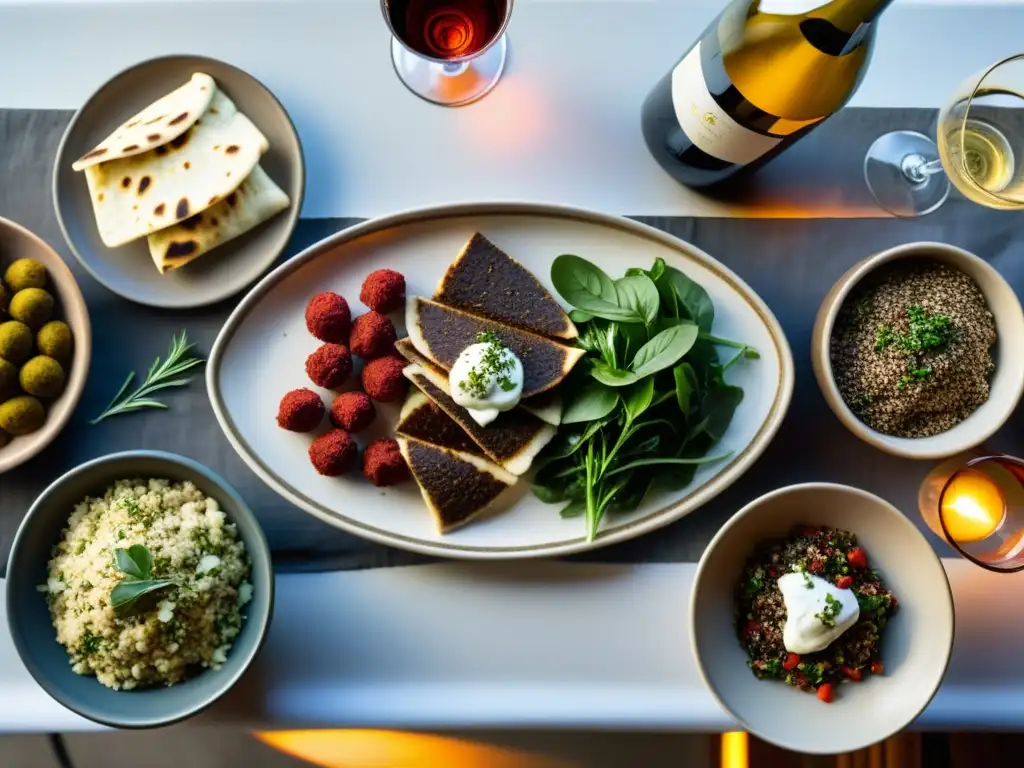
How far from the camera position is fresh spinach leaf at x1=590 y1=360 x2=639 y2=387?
4.00 feet

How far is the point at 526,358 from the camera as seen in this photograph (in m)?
1.30

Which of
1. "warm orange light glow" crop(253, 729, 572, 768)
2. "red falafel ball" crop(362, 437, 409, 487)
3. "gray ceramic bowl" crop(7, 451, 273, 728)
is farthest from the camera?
"warm orange light glow" crop(253, 729, 572, 768)

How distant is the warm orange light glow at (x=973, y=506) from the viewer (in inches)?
52.8

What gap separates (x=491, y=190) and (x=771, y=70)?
1.64 feet

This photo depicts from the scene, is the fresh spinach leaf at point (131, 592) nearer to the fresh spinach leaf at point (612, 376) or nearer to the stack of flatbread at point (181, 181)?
the stack of flatbread at point (181, 181)

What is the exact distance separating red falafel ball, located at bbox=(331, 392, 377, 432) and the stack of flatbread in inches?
13.0

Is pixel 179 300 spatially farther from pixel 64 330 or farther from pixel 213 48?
pixel 213 48

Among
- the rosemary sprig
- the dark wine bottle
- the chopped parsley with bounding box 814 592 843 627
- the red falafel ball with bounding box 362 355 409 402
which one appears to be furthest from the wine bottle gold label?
the rosemary sprig

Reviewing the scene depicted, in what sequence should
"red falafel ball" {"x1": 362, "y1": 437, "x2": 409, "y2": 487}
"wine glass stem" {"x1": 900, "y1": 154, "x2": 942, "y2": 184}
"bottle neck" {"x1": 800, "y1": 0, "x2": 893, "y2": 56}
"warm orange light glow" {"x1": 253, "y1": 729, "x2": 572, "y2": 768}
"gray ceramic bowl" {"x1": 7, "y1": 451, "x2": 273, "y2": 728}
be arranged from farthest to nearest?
"warm orange light glow" {"x1": 253, "y1": 729, "x2": 572, "y2": 768} < "wine glass stem" {"x1": 900, "y1": 154, "x2": 942, "y2": 184} < "red falafel ball" {"x1": 362, "y1": 437, "x2": 409, "y2": 487} < "gray ceramic bowl" {"x1": 7, "y1": 451, "x2": 273, "y2": 728} < "bottle neck" {"x1": 800, "y1": 0, "x2": 893, "y2": 56}

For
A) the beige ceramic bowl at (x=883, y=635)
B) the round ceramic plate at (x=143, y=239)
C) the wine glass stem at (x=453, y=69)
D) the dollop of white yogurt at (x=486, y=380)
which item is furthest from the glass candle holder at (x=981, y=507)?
the round ceramic plate at (x=143, y=239)

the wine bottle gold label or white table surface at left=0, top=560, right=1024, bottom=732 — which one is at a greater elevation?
the wine bottle gold label

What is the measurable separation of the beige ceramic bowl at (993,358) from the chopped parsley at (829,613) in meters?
0.26

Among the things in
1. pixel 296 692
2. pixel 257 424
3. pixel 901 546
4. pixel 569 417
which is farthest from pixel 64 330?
pixel 901 546

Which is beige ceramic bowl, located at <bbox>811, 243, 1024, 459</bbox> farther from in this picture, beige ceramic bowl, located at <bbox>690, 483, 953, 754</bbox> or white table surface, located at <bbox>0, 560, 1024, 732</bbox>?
white table surface, located at <bbox>0, 560, 1024, 732</bbox>
